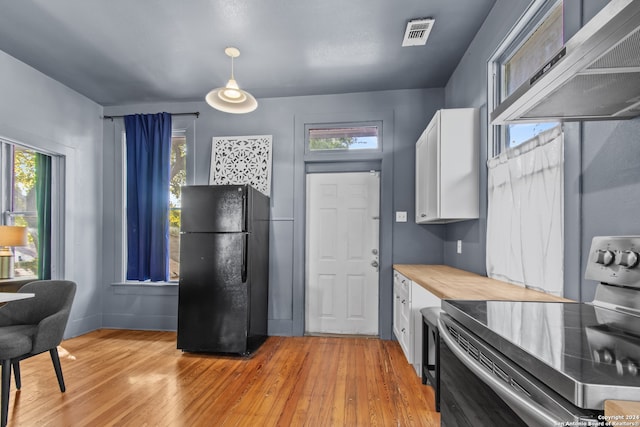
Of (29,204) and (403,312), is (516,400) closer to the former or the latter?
(403,312)

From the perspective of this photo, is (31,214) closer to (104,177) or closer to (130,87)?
(104,177)

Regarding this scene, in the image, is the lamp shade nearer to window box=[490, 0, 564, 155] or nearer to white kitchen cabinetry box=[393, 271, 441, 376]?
white kitchen cabinetry box=[393, 271, 441, 376]

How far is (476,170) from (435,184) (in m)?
0.32

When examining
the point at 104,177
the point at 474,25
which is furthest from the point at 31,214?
the point at 474,25

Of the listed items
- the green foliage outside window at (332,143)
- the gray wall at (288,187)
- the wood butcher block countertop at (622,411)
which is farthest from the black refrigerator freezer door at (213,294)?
the wood butcher block countertop at (622,411)

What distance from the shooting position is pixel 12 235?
289 cm

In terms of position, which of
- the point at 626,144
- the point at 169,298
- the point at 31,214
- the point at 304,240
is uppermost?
the point at 626,144

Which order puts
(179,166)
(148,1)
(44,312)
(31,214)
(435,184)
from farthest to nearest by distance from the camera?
1. (179,166)
2. (31,214)
3. (435,184)
4. (44,312)
5. (148,1)

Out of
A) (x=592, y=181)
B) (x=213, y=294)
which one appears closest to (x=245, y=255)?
(x=213, y=294)

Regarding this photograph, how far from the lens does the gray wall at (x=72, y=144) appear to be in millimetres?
3131

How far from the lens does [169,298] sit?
4.02 m

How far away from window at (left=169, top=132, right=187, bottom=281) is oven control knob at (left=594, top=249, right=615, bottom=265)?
4026 millimetres

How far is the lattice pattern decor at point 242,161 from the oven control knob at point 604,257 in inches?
125

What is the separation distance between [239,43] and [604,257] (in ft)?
9.59
